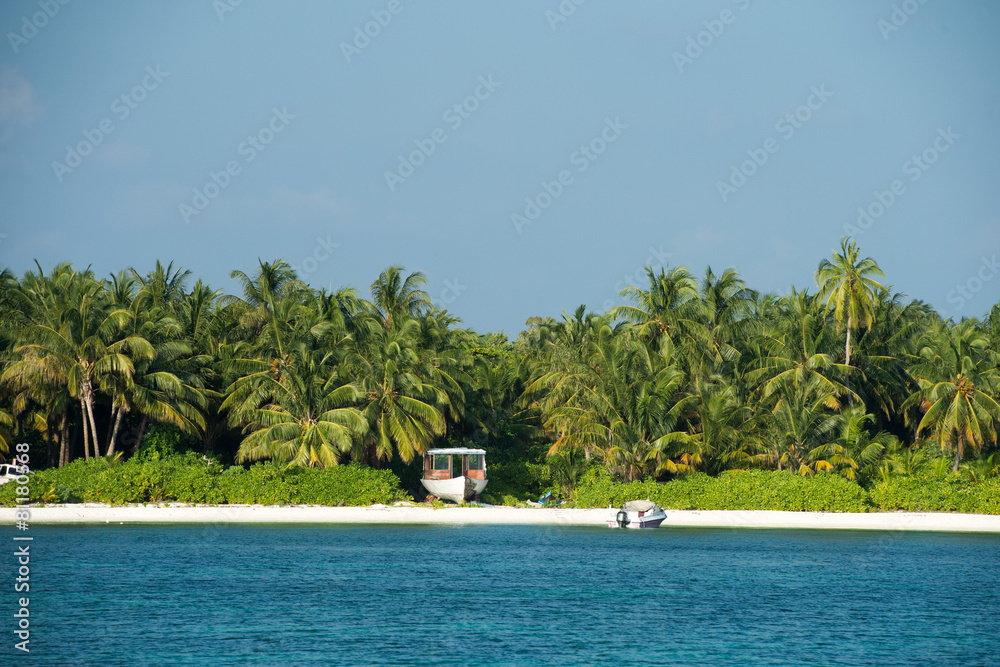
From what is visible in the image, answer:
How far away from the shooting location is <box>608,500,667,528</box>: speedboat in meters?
41.1

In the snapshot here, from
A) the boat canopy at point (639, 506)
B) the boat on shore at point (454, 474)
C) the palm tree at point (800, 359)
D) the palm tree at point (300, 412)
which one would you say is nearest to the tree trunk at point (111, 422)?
the palm tree at point (300, 412)

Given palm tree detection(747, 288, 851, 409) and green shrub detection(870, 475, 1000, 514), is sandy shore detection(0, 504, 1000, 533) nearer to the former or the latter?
green shrub detection(870, 475, 1000, 514)

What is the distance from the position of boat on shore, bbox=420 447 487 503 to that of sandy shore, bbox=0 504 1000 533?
185 cm

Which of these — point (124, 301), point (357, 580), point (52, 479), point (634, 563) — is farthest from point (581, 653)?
point (124, 301)

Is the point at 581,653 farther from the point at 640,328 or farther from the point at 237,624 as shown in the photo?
the point at 640,328

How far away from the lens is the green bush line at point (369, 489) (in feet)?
136

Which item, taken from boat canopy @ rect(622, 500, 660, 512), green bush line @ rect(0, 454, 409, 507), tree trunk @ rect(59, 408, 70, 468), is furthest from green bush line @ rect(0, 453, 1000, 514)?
tree trunk @ rect(59, 408, 70, 468)

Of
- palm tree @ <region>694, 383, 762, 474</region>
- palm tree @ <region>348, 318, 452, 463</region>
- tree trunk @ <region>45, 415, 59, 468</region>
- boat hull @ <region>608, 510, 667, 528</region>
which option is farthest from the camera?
tree trunk @ <region>45, 415, 59, 468</region>

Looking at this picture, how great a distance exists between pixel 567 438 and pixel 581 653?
2466cm

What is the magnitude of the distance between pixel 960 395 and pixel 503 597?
88.5 feet

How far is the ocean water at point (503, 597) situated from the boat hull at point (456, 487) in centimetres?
550

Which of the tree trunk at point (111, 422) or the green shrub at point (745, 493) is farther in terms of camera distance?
the tree trunk at point (111, 422)

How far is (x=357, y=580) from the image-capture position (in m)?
28.7

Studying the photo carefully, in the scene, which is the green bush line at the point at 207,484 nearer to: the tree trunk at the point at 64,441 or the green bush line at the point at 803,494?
the tree trunk at the point at 64,441
